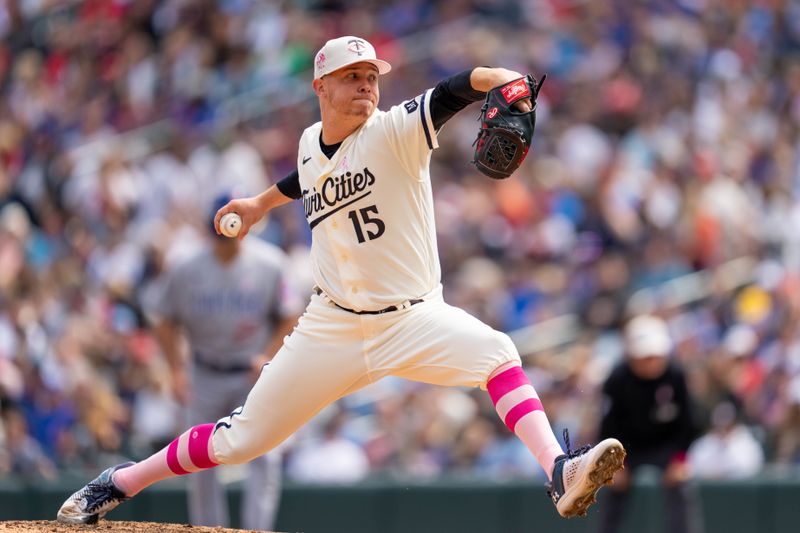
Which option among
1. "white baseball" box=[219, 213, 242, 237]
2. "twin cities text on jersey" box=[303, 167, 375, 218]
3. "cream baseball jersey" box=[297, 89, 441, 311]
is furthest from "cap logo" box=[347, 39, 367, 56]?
"white baseball" box=[219, 213, 242, 237]

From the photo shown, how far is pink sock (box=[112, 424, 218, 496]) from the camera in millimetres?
6273

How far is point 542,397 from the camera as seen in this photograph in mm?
11305

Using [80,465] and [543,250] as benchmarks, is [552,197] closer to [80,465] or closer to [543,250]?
[543,250]

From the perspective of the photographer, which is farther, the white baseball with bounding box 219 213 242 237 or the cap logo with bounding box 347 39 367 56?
the white baseball with bounding box 219 213 242 237

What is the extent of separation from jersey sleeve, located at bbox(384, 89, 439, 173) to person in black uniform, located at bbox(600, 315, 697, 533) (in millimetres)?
3621

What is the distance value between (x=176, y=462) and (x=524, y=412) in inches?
63.0

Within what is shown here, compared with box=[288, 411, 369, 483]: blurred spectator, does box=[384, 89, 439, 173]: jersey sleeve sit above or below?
above

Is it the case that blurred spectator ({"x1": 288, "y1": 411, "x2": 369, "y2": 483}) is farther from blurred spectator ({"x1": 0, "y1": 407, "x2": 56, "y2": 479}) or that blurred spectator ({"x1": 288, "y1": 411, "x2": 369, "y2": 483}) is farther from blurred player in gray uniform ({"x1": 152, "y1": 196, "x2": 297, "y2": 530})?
blurred player in gray uniform ({"x1": 152, "y1": 196, "x2": 297, "y2": 530})

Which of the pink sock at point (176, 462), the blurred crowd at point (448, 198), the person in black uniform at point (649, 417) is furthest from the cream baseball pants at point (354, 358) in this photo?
the person in black uniform at point (649, 417)

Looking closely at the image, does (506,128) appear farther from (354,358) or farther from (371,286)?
(354,358)

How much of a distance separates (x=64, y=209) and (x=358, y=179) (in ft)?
29.4

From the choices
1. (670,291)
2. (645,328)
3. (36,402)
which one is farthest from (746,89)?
(36,402)

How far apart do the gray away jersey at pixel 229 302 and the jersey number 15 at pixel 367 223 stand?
2732 mm

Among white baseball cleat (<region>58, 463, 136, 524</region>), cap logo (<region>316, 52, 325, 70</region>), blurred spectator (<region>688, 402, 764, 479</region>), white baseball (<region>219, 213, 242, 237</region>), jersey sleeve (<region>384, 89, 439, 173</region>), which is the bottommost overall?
blurred spectator (<region>688, 402, 764, 479</region>)
